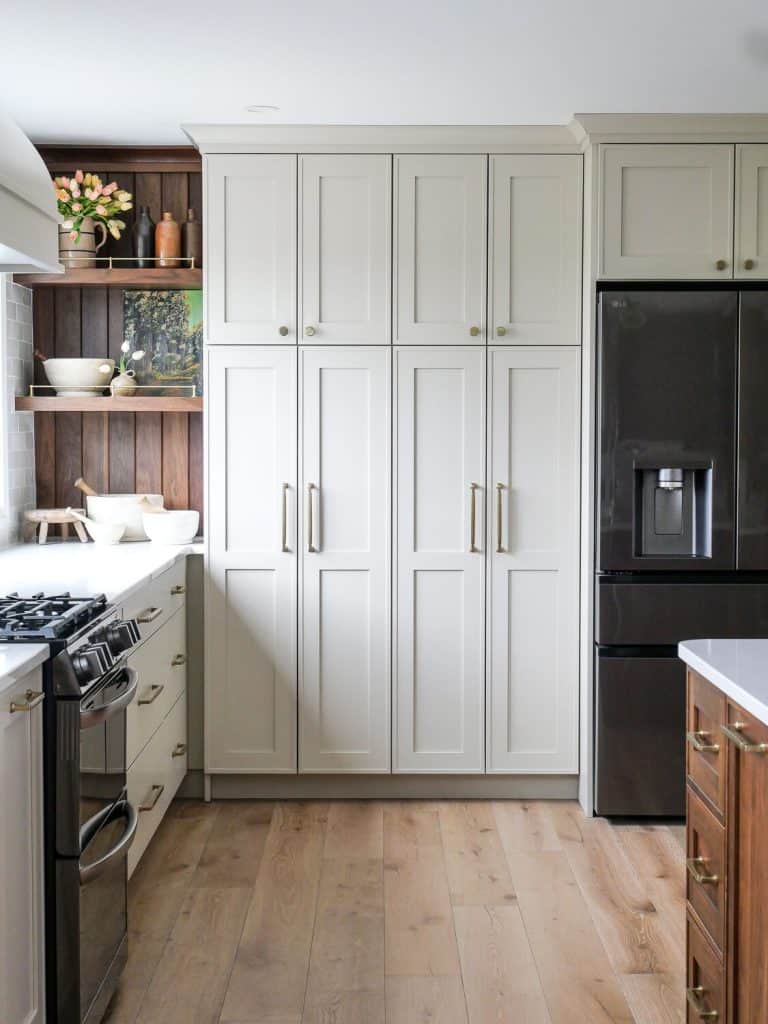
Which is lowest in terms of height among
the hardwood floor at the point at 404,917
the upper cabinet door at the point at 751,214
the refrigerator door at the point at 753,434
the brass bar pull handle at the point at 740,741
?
the hardwood floor at the point at 404,917

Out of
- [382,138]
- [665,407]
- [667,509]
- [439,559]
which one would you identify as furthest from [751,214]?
[439,559]

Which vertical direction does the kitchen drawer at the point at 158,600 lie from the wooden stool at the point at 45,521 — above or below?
below

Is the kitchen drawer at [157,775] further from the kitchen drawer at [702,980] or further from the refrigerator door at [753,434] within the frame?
the refrigerator door at [753,434]

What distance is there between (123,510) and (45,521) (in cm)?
29

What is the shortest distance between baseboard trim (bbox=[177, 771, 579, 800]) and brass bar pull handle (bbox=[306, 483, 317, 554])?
867 millimetres

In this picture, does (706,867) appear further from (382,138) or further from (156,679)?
(382,138)

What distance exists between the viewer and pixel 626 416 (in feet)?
11.7

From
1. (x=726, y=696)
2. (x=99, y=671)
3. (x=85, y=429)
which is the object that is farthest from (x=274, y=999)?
(x=85, y=429)

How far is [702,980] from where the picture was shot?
2059 millimetres

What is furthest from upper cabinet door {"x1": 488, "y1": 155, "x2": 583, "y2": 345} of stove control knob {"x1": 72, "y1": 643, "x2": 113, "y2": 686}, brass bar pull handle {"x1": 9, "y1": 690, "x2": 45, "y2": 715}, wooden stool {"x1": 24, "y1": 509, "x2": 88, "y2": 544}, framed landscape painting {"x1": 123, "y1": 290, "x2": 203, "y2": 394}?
brass bar pull handle {"x1": 9, "y1": 690, "x2": 45, "y2": 715}

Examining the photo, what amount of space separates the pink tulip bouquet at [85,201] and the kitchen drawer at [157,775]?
70.1 inches

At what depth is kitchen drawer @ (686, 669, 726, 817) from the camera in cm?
194

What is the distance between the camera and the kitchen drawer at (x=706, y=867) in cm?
193

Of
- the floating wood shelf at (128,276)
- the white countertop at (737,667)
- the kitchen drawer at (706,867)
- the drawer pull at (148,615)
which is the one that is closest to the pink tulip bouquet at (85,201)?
the floating wood shelf at (128,276)
